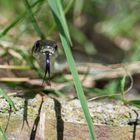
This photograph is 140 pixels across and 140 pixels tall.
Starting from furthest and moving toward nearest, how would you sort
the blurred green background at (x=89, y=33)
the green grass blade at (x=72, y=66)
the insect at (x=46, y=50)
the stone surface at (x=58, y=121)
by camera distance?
the blurred green background at (x=89, y=33) < the insect at (x=46, y=50) < the stone surface at (x=58, y=121) < the green grass blade at (x=72, y=66)

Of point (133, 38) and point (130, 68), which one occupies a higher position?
point (133, 38)

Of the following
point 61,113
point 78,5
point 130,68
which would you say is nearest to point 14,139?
point 61,113

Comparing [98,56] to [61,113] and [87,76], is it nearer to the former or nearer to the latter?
[87,76]

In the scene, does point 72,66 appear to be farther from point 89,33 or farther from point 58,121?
point 89,33

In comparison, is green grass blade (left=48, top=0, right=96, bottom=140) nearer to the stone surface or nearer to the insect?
the stone surface

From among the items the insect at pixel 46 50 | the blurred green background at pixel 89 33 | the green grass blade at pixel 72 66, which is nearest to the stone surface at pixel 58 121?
the green grass blade at pixel 72 66

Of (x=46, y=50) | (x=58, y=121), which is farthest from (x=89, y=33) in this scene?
(x=58, y=121)

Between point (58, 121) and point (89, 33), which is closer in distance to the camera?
point (58, 121)

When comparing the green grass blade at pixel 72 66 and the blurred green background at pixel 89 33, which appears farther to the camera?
the blurred green background at pixel 89 33

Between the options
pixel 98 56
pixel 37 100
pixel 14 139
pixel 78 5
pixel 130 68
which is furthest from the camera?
pixel 78 5

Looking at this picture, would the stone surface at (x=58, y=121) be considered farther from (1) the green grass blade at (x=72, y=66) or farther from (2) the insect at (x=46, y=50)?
(2) the insect at (x=46, y=50)

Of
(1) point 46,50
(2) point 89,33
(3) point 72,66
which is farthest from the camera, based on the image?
(2) point 89,33
